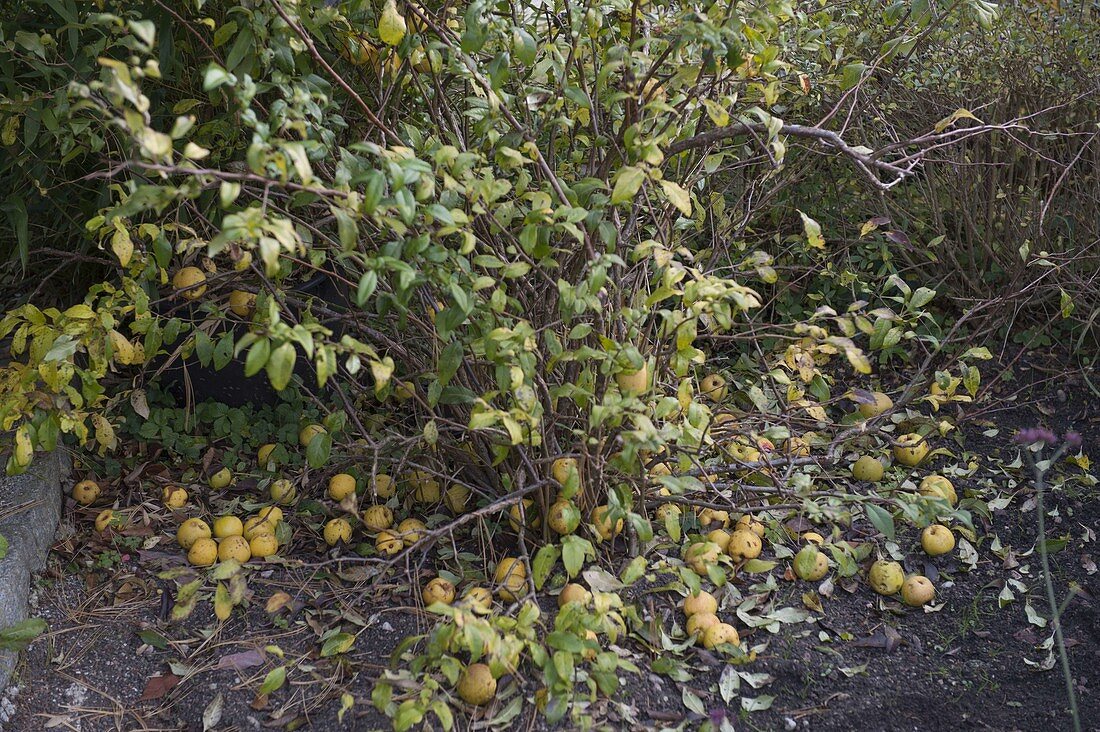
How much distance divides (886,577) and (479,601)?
1.15m

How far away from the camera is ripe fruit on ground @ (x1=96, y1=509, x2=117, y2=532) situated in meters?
2.68

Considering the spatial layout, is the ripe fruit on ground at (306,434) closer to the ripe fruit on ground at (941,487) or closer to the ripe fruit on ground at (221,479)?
the ripe fruit on ground at (221,479)

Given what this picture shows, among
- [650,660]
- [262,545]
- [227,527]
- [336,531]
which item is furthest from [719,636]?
[227,527]

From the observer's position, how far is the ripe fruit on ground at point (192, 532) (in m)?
2.60

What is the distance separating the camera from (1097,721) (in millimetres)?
2031

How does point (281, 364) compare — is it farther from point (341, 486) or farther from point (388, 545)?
point (341, 486)

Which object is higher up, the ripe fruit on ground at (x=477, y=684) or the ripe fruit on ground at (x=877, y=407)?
the ripe fruit on ground at (x=877, y=407)

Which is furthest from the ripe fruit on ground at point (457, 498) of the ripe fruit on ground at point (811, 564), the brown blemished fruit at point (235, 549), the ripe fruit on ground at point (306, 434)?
the ripe fruit on ground at point (811, 564)

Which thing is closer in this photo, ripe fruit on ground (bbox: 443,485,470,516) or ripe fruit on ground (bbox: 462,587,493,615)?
ripe fruit on ground (bbox: 462,587,493,615)

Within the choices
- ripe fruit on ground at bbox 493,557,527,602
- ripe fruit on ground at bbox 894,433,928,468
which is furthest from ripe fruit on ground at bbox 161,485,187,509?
ripe fruit on ground at bbox 894,433,928,468

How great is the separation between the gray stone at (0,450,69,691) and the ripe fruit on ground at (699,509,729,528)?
1787 millimetres

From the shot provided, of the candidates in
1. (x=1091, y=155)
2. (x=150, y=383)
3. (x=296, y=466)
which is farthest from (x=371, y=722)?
(x=1091, y=155)

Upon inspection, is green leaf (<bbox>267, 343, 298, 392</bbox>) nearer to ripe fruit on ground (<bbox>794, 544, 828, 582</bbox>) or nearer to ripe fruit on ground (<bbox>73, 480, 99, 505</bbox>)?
ripe fruit on ground (<bbox>794, 544, 828, 582</bbox>)

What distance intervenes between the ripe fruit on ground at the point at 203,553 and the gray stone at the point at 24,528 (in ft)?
1.34
